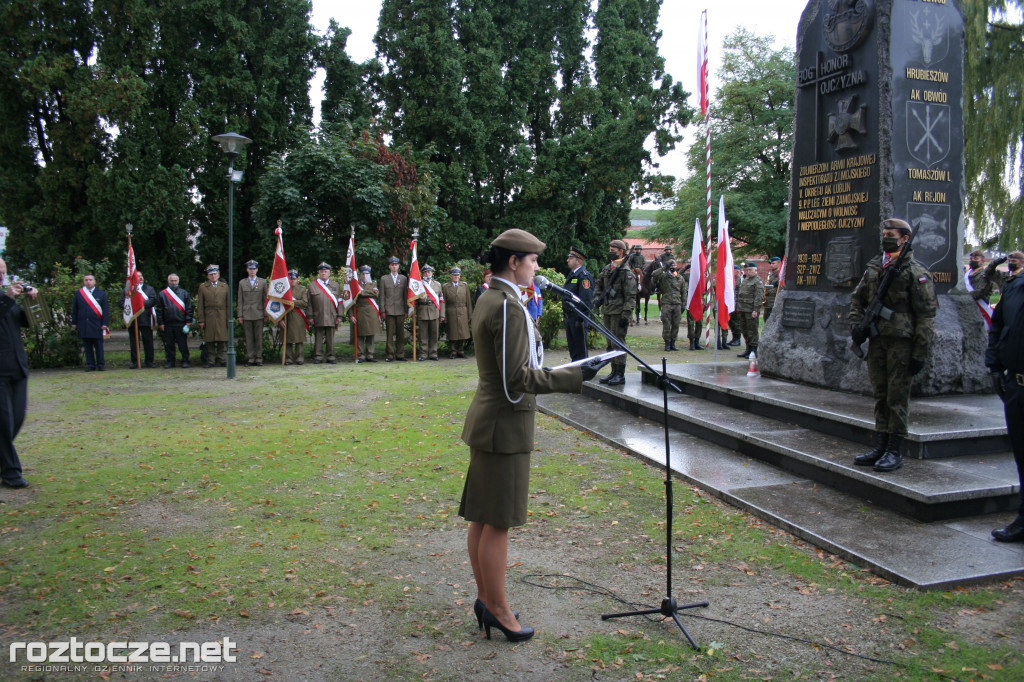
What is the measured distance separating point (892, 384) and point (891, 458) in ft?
1.94

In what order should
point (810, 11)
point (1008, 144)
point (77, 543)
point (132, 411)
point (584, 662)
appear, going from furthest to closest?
point (1008, 144)
point (132, 411)
point (810, 11)
point (77, 543)
point (584, 662)

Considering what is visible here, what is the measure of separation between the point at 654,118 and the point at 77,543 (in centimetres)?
2316

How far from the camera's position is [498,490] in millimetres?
3709

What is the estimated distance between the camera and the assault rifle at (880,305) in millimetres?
6043

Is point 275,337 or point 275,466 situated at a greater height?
point 275,337

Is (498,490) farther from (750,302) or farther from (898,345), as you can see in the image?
(750,302)

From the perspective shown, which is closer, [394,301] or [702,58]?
[702,58]

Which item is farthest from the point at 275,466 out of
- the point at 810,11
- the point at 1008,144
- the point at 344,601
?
the point at 1008,144

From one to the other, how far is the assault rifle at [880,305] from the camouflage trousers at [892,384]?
0.11m

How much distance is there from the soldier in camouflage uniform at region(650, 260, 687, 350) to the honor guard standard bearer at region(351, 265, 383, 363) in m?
6.68

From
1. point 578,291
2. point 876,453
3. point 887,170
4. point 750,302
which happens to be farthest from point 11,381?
point 750,302

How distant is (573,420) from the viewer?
944 cm

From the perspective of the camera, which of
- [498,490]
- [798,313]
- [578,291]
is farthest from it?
[578,291]

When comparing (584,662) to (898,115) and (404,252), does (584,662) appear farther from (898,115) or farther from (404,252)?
(404,252)
